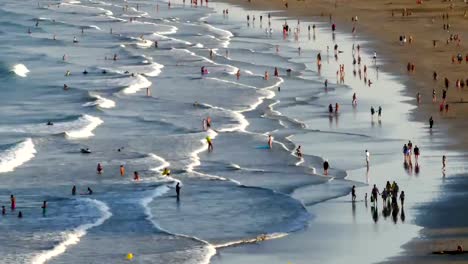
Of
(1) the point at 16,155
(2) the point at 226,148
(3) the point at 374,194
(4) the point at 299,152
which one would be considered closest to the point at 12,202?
(1) the point at 16,155

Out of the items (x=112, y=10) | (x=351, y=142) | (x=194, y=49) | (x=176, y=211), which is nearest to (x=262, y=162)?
(x=351, y=142)

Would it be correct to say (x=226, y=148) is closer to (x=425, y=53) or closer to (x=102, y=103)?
(x=102, y=103)

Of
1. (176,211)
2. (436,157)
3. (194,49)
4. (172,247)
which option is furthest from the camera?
(194,49)

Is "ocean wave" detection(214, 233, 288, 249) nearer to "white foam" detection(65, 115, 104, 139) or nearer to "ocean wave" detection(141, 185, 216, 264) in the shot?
"ocean wave" detection(141, 185, 216, 264)

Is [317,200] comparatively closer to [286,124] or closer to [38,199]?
[38,199]

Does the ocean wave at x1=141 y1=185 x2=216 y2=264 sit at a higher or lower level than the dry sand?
lower

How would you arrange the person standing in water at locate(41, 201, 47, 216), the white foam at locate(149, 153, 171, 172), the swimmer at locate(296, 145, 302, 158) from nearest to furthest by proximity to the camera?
the person standing in water at locate(41, 201, 47, 216), the white foam at locate(149, 153, 171, 172), the swimmer at locate(296, 145, 302, 158)

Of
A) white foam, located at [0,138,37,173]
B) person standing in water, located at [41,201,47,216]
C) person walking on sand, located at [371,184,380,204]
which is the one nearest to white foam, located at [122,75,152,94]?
white foam, located at [0,138,37,173]
